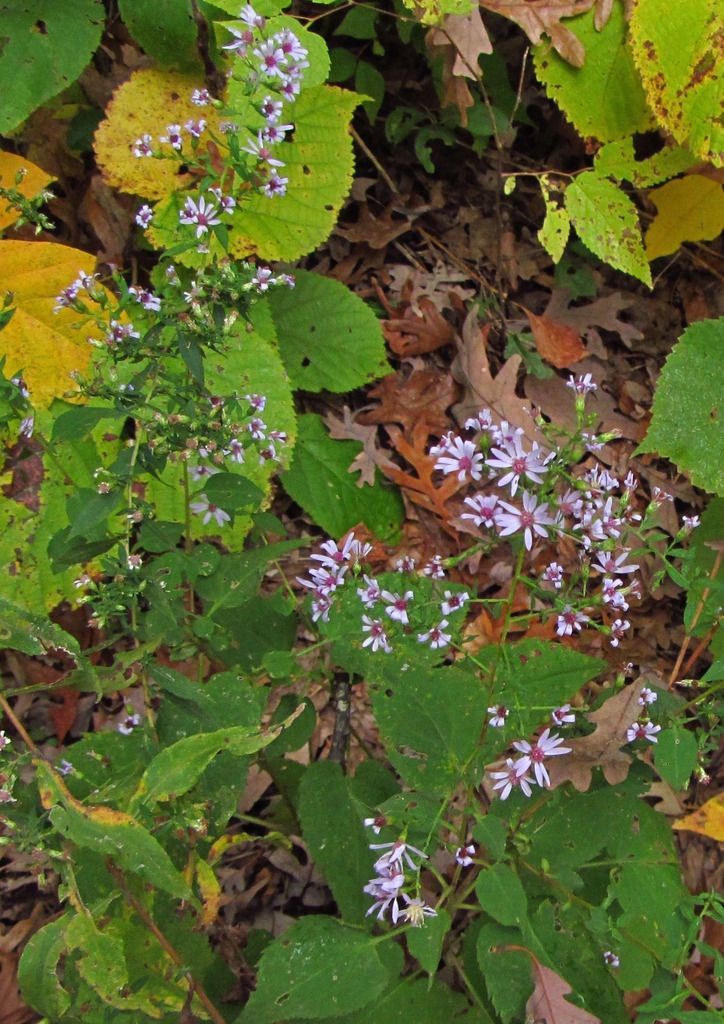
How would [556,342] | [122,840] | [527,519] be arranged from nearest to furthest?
[122,840] < [527,519] < [556,342]

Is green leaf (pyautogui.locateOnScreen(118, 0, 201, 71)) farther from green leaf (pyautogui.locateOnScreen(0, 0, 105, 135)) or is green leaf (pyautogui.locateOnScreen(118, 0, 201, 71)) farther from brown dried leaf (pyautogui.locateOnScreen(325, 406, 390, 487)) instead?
brown dried leaf (pyautogui.locateOnScreen(325, 406, 390, 487))

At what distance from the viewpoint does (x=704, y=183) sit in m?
3.43

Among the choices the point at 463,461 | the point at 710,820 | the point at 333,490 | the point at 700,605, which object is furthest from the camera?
the point at 333,490

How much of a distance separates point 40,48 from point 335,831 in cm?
268

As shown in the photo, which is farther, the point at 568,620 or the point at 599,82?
the point at 599,82

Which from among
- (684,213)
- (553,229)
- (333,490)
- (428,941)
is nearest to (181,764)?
(428,941)

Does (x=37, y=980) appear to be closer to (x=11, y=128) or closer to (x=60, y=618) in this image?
(x=60, y=618)

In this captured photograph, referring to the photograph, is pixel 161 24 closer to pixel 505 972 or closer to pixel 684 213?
pixel 684 213

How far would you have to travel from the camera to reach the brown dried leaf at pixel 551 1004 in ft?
5.78

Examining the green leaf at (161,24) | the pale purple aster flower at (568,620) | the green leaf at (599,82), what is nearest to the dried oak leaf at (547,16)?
the green leaf at (599,82)

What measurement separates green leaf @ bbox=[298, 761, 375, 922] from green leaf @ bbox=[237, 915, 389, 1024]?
159 millimetres

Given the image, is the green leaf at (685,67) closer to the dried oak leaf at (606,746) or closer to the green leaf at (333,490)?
the green leaf at (333,490)

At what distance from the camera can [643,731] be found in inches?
73.3

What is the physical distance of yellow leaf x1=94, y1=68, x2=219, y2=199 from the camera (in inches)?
116
